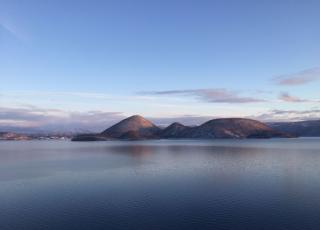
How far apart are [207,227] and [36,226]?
21.6m

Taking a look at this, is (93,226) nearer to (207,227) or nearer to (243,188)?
(207,227)

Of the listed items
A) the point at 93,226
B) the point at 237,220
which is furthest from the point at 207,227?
the point at 93,226

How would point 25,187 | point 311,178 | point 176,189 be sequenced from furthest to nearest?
point 311,178 → point 25,187 → point 176,189

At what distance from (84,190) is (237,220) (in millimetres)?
31577

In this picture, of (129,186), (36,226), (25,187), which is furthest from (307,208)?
(25,187)

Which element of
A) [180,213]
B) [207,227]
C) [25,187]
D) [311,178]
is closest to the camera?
[207,227]

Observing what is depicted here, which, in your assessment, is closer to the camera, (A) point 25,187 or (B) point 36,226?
(B) point 36,226

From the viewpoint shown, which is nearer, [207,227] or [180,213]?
[207,227]

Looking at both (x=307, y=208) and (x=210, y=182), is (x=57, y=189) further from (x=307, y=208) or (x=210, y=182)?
(x=307, y=208)

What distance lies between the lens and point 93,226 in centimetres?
3703

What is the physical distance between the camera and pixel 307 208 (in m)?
43.4

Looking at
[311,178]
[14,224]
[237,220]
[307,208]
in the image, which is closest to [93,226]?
[14,224]

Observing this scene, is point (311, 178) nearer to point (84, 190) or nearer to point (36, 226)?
point (84, 190)

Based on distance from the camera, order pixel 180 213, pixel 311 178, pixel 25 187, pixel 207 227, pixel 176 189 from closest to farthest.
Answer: pixel 207 227
pixel 180 213
pixel 176 189
pixel 25 187
pixel 311 178
